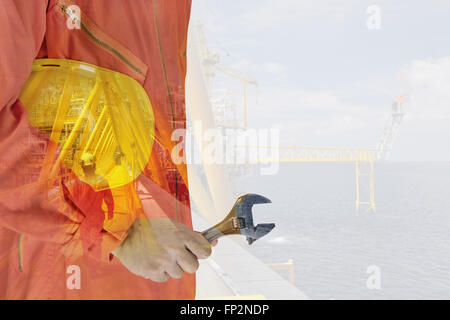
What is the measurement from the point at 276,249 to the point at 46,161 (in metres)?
19.5

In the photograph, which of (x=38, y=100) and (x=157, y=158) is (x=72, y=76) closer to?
(x=38, y=100)

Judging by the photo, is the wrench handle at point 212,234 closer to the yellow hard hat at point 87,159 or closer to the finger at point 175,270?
the finger at point 175,270

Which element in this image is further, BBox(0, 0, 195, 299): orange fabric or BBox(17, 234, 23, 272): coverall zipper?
BBox(17, 234, 23, 272): coverall zipper

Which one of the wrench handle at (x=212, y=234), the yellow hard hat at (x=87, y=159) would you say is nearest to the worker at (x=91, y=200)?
the yellow hard hat at (x=87, y=159)

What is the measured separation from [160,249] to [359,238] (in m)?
21.9

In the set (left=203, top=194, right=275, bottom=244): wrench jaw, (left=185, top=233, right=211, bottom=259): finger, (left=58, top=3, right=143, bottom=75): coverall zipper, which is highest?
(left=58, top=3, right=143, bottom=75): coverall zipper

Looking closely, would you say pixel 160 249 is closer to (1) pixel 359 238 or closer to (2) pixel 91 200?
(2) pixel 91 200

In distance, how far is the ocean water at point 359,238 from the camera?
14.9 meters

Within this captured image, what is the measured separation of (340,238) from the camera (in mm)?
20047

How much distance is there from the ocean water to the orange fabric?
1096 cm

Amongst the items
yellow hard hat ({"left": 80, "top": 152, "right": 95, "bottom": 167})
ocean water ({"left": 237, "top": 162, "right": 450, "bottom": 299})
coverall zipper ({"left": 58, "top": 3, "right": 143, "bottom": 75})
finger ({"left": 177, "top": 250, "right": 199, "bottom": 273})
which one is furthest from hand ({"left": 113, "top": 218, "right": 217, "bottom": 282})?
ocean water ({"left": 237, "top": 162, "right": 450, "bottom": 299})

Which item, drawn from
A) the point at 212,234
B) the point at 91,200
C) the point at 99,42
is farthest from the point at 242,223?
the point at 99,42

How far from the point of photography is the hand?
0.47 metres

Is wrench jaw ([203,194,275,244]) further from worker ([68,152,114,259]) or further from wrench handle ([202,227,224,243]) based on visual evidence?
worker ([68,152,114,259])
